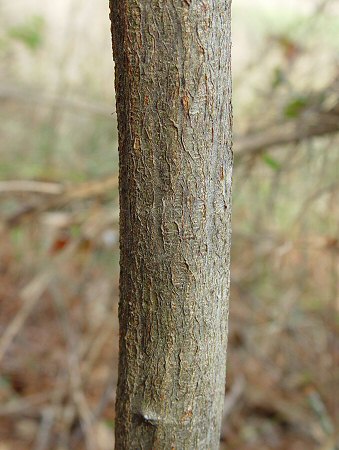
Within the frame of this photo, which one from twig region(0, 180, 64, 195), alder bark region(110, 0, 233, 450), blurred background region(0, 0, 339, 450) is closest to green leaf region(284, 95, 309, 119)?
blurred background region(0, 0, 339, 450)

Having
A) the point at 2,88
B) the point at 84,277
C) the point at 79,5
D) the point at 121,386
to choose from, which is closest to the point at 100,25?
the point at 79,5

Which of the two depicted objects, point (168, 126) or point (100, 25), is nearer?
point (168, 126)

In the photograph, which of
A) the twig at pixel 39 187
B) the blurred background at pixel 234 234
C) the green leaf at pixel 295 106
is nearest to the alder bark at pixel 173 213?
the blurred background at pixel 234 234

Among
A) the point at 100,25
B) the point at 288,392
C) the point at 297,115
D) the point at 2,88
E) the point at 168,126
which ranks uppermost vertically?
the point at 100,25

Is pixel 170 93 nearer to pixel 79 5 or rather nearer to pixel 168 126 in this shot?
pixel 168 126

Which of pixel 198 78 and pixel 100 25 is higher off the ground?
pixel 100 25

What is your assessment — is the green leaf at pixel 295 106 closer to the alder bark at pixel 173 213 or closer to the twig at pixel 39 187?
the twig at pixel 39 187
